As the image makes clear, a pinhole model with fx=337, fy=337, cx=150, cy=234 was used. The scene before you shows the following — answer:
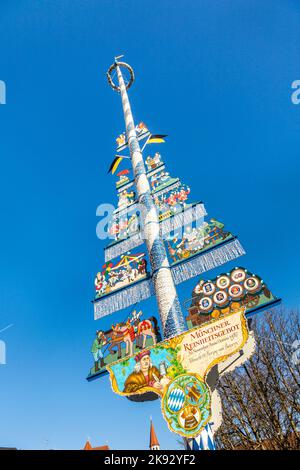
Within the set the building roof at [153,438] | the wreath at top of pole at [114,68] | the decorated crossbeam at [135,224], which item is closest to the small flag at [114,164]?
the decorated crossbeam at [135,224]

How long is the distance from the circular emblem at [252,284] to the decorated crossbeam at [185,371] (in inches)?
42.5

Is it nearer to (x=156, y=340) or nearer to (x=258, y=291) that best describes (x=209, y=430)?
(x=156, y=340)

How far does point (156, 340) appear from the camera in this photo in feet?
28.1

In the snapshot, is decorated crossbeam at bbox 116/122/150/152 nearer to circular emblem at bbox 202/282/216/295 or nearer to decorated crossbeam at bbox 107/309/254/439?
circular emblem at bbox 202/282/216/295

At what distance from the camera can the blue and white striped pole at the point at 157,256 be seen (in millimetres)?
8547

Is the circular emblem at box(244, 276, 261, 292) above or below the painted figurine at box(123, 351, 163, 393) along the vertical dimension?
above

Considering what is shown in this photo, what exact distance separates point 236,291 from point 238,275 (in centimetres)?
45

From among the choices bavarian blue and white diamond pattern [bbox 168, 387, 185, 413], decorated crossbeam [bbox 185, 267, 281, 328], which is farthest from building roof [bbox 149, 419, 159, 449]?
bavarian blue and white diamond pattern [bbox 168, 387, 185, 413]

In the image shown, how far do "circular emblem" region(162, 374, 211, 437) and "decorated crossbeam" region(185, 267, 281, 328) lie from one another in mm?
1664

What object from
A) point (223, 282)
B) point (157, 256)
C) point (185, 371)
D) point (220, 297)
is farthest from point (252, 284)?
point (157, 256)

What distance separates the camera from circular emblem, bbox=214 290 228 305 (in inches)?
320

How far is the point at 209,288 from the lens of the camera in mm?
8500

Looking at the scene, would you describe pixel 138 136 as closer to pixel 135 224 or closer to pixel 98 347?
pixel 135 224
